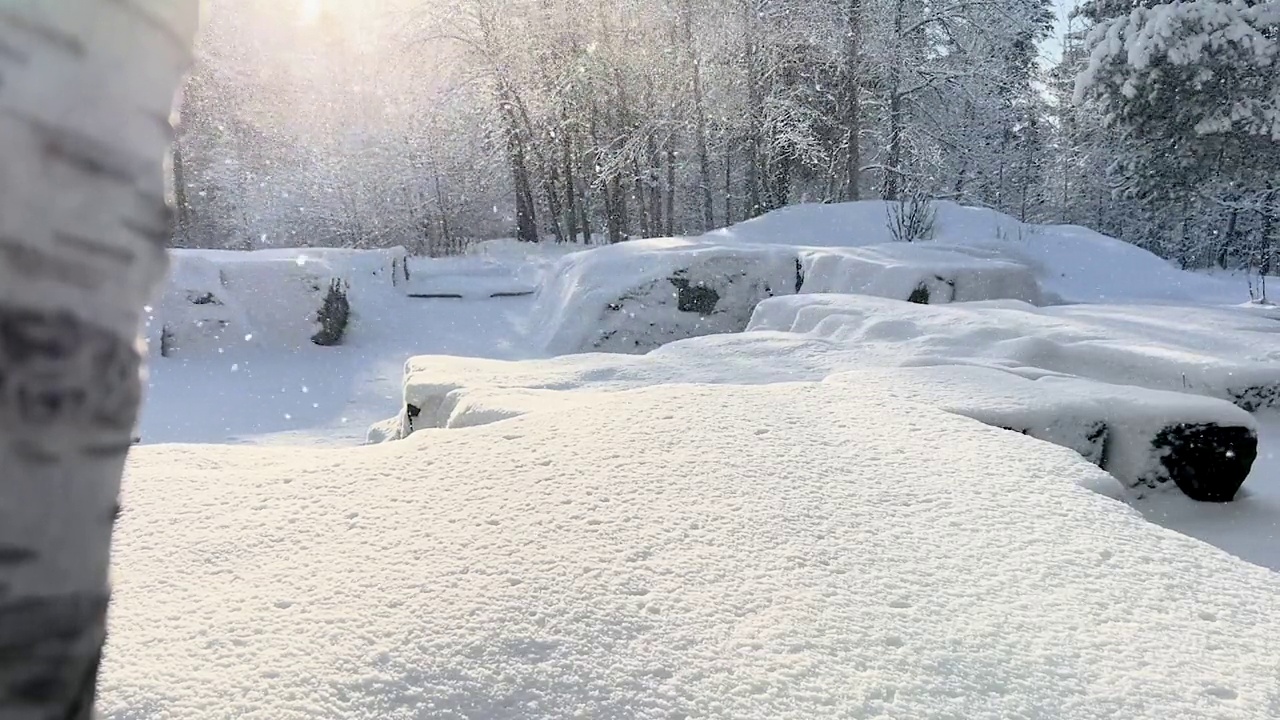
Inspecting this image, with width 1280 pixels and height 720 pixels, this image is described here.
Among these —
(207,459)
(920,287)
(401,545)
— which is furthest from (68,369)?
(920,287)

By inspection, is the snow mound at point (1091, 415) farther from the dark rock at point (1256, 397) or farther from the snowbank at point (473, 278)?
the snowbank at point (473, 278)

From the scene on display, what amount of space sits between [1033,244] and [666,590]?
9.37 metres

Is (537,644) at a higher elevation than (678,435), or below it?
below

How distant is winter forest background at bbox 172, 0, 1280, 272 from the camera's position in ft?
44.3

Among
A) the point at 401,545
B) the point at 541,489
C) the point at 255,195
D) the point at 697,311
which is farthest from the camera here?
the point at 255,195

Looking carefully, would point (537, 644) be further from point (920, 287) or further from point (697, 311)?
point (697, 311)

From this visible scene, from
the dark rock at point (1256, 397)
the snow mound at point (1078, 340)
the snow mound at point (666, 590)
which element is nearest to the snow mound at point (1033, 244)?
the snow mound at point (1078, 340)

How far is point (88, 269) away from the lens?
325 millimetres

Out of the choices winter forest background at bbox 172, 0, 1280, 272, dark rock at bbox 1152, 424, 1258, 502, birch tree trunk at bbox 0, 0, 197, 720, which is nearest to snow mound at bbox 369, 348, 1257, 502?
dark rock at bbox 1152, 424, 1258, 502

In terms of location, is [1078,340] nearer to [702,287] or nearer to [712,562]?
[712,562]

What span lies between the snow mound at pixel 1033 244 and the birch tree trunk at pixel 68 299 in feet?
25.9

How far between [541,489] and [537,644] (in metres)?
0.46

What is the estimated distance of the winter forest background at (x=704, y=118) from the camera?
13.5m

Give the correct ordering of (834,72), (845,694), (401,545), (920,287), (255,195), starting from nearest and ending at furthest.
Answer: (845,694) < (401,545) < (920,287) < (834,72) < (255,195)
